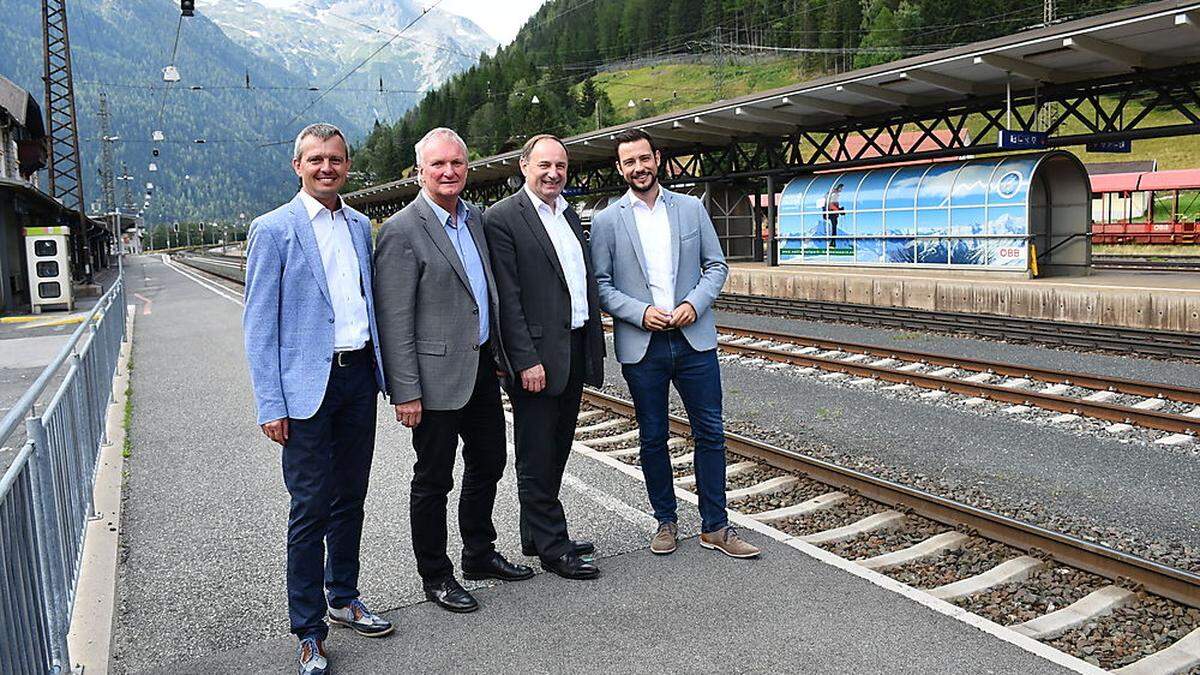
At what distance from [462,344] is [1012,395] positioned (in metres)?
7.21

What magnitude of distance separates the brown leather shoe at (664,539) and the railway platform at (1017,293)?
11.3 metres

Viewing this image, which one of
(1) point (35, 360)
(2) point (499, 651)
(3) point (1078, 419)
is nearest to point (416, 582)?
(2) point (499, 651)

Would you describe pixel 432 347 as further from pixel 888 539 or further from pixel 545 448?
pixel 888 539

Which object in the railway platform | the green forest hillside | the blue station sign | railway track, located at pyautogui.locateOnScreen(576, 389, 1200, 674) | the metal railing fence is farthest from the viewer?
the green forest hillside

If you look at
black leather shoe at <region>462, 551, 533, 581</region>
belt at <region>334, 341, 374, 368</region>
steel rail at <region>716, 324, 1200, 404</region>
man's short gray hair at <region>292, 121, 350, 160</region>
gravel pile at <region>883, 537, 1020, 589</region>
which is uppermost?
man's short gray hair at <region>292, 121, 350, 160</region>

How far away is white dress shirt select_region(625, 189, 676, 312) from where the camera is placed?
5.17 meters

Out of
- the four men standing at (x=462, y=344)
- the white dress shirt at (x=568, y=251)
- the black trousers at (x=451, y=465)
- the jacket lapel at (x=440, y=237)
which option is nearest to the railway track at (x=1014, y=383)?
the four men standing at (x=462, y=344)

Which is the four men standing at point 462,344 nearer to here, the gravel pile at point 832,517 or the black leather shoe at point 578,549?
the black leather shoe at point 578,549

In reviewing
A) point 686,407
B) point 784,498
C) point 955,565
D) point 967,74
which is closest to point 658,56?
point 967,74

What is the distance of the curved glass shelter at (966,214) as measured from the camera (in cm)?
1881

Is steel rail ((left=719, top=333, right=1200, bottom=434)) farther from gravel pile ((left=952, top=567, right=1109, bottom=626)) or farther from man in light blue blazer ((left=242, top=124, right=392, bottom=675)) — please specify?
man in light blue blazer ((left=242, top=124, right=392, bottom=675))

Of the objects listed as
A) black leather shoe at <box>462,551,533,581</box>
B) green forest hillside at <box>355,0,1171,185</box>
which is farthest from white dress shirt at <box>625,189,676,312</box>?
green forest hillside at <box>355,0,1171,185</box>

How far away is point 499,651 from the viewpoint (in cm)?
411

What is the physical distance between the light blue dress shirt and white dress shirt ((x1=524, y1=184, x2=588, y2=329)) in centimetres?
41
